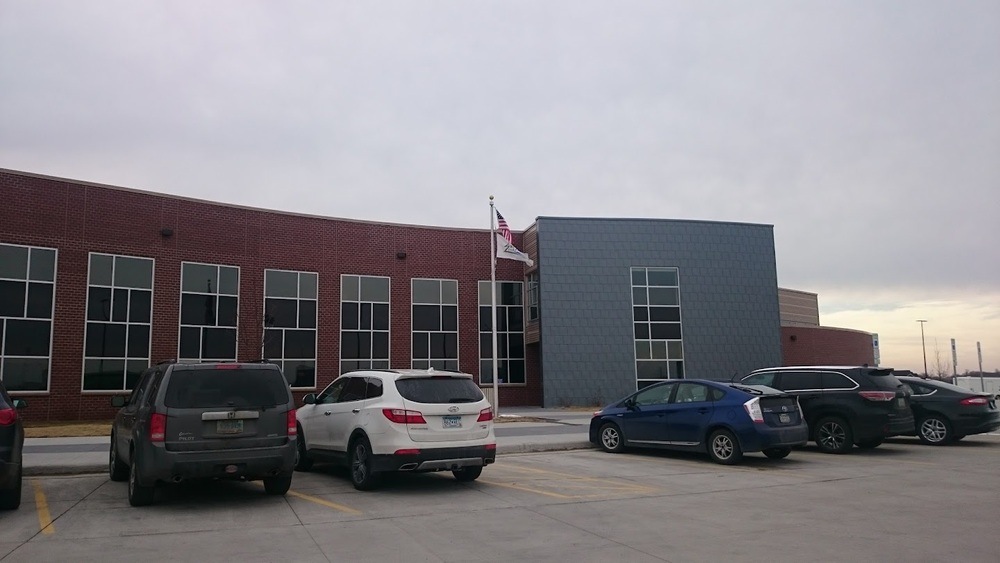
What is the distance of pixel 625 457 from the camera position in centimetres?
1463

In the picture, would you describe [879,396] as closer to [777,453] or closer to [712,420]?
[777,453]

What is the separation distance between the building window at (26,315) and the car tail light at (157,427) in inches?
823

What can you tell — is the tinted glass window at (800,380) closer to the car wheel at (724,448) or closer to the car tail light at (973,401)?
the car wheel at (724,448)

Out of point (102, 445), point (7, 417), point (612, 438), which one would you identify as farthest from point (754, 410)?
point (102, 445)

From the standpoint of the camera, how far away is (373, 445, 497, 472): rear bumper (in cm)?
1009

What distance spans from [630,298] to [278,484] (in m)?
27.4

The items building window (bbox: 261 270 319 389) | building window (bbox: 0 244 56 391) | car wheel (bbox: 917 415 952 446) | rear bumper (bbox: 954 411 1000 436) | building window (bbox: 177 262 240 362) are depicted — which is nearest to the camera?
rear bumper (bbox: 954 411 1000 436)

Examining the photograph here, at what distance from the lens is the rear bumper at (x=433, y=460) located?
1009 cm

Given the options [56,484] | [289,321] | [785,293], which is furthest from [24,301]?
[785,293]

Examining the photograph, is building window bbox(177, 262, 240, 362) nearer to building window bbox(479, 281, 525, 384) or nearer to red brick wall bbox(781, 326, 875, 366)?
building window bbox(479, 281, 525, 384)

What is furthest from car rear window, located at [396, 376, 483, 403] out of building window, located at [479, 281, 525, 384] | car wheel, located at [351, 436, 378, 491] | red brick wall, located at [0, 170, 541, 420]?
building window, located at [479, 281, 525, 384]

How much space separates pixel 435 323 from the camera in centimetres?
3469

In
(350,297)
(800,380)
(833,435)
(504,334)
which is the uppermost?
(350,297)

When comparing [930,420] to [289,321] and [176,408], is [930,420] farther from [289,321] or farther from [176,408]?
[289,321]
